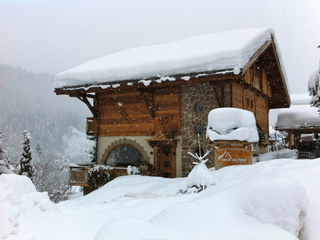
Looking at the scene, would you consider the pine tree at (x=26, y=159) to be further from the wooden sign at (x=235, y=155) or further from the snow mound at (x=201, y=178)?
the snow mound at (x=201, y=178)

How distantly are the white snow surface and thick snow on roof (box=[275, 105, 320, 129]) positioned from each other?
43.7ft

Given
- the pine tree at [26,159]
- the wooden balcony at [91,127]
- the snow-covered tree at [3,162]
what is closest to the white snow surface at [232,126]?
the snow-covered tree at [3,162]

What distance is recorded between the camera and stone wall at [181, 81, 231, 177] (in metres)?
10.5

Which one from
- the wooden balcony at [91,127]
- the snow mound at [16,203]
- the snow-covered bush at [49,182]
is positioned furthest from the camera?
the snow-covered bush at [49,182]

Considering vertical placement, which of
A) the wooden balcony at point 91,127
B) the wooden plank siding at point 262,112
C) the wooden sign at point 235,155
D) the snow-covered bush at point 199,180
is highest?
the wooden plank siding at point 262,112

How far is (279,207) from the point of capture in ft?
9.07

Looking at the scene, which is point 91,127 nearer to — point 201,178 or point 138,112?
point 138,112

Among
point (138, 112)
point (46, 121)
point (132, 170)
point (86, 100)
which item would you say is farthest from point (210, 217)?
point (46, 121)

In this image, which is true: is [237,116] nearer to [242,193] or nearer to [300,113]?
[242,193]

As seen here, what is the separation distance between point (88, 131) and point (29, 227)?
34.8ft

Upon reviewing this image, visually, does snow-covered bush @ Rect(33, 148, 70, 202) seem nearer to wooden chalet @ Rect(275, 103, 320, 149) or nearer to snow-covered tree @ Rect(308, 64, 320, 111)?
snow-covered tree @ Rect(308, 64, 320, 111)

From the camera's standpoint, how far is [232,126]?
7.57 meters

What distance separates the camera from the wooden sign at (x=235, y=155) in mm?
7504

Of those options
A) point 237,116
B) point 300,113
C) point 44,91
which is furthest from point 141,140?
point 44,91
